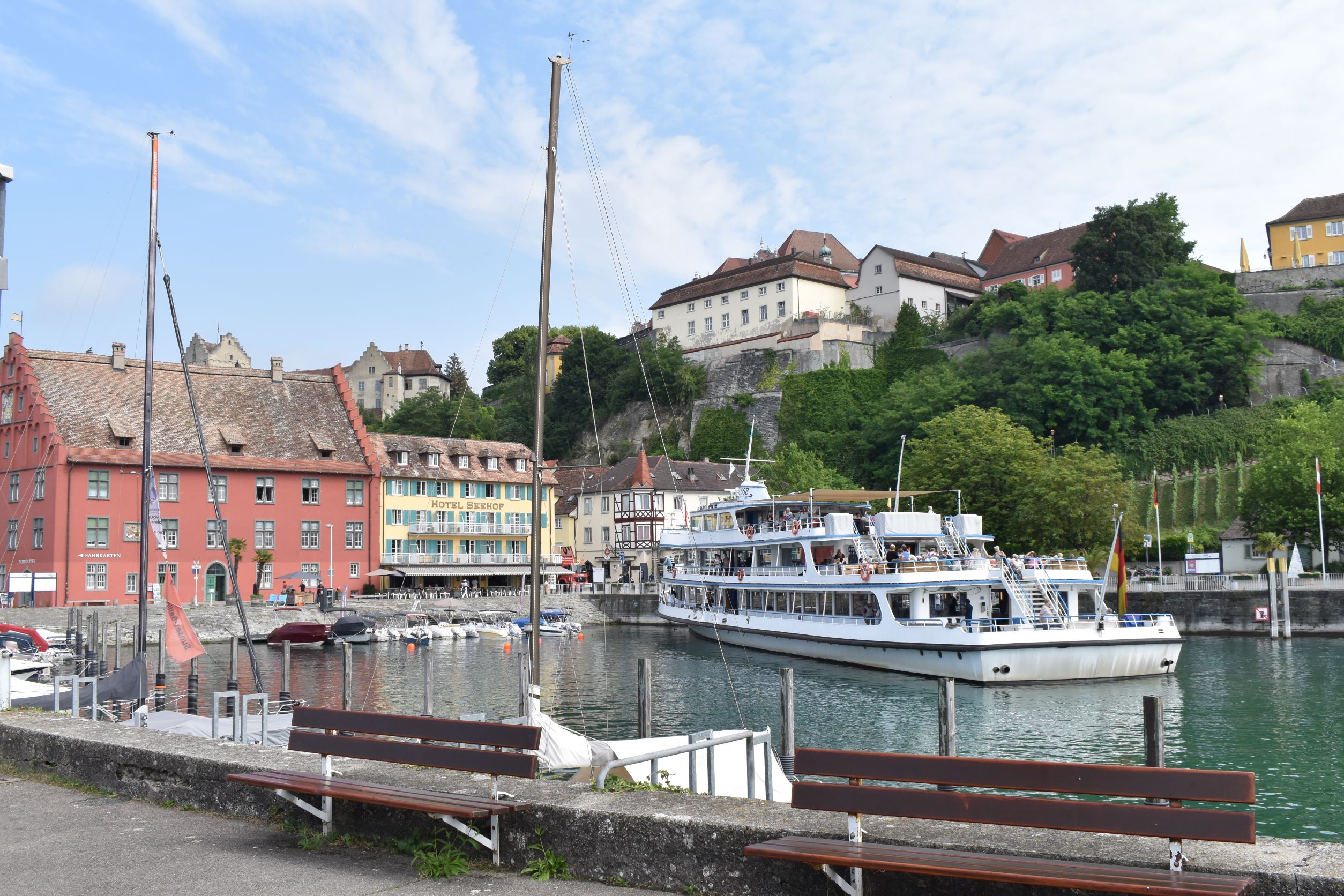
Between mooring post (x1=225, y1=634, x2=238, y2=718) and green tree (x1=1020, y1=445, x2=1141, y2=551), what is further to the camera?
green tree (x1=1020, y1=445, x2=1141, y2=551)

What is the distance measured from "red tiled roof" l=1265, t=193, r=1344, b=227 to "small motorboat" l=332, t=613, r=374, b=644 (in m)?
82.9

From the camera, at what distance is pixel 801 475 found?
7294 cm

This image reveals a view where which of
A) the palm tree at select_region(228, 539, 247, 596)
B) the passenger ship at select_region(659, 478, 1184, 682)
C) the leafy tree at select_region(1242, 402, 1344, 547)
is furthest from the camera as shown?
the palm tree at select_region(228, 539, 247, 596)

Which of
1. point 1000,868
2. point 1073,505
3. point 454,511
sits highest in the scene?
point 454,511

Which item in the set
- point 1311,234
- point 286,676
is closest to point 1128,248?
point 1311,234

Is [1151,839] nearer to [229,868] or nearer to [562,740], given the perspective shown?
[229,868]

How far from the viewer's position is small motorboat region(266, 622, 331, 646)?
48.5m

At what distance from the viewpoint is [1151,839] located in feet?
19.6

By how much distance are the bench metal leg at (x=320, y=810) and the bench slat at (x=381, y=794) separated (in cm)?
6

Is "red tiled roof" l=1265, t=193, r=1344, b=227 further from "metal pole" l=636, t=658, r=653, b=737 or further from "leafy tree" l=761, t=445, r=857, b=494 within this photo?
"metal pole" l=636, t=658, r=653, b=737

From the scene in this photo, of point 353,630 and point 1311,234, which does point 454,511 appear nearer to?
point 353,630

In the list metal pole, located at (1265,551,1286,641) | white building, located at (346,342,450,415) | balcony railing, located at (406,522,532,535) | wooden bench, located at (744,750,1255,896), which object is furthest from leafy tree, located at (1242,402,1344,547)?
white building, located at (346,342,450,415)

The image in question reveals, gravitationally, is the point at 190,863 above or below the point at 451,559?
below

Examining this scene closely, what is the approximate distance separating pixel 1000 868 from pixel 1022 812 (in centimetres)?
34
